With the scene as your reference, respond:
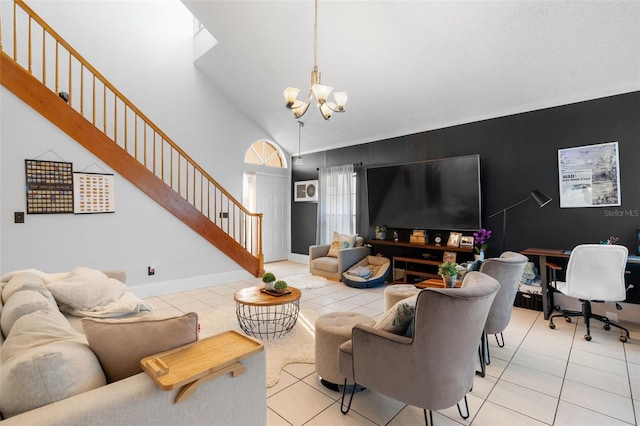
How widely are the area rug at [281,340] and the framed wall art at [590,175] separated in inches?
143

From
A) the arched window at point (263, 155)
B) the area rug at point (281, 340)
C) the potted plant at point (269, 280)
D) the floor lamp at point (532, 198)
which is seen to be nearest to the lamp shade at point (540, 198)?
the floor lamp at point (532, 198)

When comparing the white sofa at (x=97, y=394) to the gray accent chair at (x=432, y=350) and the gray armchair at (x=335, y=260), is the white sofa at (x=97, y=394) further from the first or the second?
the gray armchair at (x=335, y=260)

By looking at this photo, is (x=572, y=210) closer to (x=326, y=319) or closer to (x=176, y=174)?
(x=326, y=319)

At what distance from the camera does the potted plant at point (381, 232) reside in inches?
222

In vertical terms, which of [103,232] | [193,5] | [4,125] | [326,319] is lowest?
[326,319]

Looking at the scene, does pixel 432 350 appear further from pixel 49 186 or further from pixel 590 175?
pixel 49 186

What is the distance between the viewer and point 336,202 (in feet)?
21.3

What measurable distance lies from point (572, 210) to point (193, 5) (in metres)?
5.99

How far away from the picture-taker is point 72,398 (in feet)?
3.00

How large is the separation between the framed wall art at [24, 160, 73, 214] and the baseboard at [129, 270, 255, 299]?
1420 mm

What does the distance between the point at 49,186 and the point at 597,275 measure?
20.4 ft

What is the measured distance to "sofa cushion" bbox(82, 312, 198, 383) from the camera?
1.14 meters

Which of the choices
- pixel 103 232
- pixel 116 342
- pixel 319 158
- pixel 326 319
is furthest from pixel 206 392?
pixel 319 158
